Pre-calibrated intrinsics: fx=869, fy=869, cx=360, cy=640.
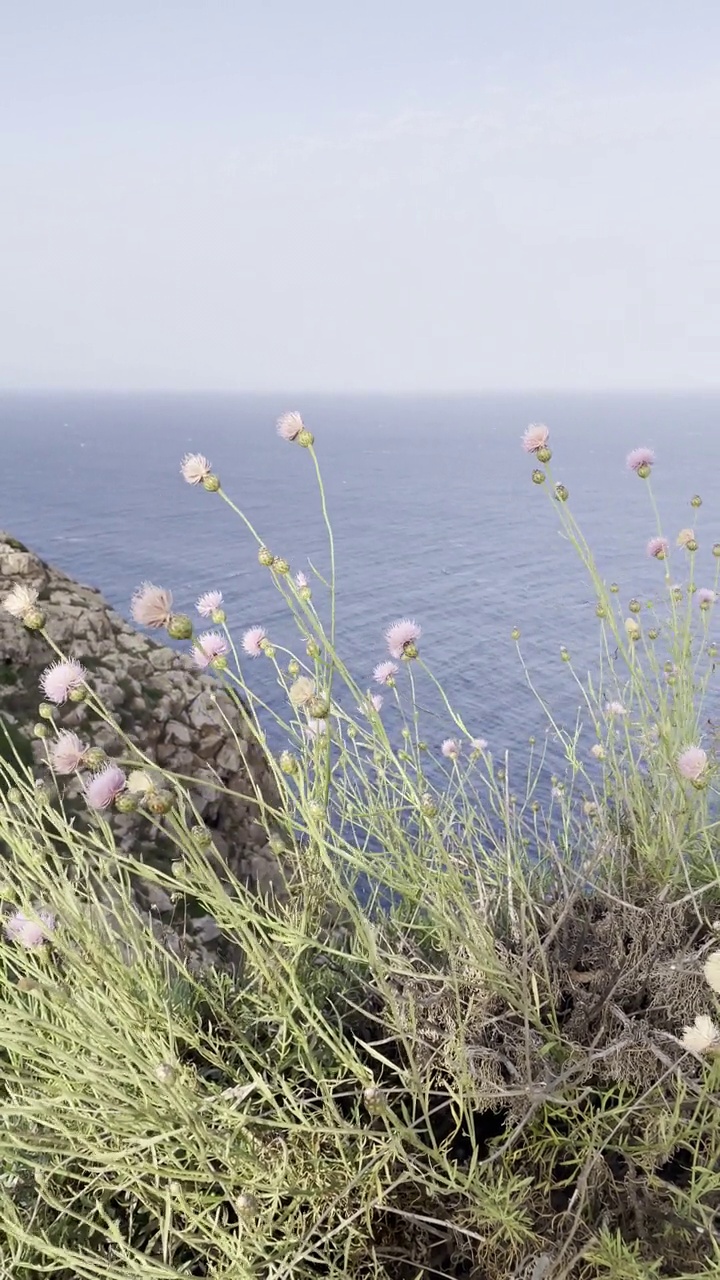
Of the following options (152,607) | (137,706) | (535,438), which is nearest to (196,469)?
(152,607)

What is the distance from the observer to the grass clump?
1672mm

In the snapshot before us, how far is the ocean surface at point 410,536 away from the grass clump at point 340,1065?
21.7ft

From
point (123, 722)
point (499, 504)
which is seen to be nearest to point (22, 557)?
point (123, 722)

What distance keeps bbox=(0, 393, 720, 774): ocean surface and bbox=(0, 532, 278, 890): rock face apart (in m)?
3.02

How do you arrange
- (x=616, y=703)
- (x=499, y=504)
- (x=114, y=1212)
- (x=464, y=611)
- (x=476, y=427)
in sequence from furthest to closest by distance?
(x=476, y=427), (x=499, y=504), (x=464, y=611), (x=616, y=703), (x=114, y=1212)

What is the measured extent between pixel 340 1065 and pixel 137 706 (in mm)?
4256

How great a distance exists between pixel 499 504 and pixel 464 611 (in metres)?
33.0

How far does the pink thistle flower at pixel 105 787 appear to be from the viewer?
184 centimetres

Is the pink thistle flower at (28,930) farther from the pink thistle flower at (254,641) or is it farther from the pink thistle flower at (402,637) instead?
the pink thistle flower at (402,637)

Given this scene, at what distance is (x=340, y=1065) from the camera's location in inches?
82.9

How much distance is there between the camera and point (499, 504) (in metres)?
64.9

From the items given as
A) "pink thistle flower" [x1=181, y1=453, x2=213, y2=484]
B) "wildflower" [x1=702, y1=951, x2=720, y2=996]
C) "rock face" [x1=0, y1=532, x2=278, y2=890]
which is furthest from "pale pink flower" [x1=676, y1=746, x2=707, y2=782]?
"rock face" [x1=0, y1=532, x2=278, y2=890]

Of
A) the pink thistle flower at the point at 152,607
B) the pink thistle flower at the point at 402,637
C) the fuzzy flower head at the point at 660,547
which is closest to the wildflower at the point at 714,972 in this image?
the pink thistle flower at the point at 402,637

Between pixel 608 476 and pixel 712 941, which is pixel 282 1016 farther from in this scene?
pixel 608 476
